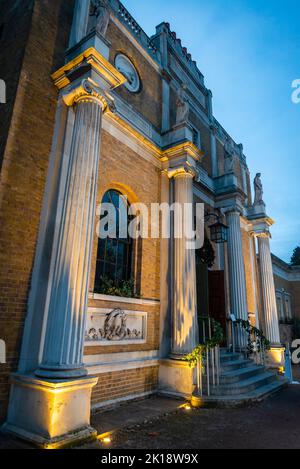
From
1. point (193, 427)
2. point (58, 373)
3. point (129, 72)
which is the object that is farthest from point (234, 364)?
point (129, 72)

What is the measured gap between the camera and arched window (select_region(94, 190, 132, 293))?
618cm

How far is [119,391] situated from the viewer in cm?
564

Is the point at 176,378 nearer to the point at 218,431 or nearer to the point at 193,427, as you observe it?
the point at 193,427

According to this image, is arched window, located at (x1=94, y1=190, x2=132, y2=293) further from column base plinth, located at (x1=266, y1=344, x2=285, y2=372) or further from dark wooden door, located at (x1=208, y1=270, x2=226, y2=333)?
column base plinth, located at (x1=266, y1=344, x2=285, y2=372)

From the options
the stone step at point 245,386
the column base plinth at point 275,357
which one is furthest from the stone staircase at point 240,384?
the column base plinth at point 275,357

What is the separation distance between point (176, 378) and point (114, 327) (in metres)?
1.99

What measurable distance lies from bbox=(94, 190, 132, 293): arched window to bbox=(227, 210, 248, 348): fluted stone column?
5091mm

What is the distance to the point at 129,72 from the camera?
322 inches

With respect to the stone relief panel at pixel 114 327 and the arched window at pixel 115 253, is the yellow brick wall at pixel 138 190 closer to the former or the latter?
the stone relief panel at pixel 114 327

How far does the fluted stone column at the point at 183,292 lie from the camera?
6.76 m

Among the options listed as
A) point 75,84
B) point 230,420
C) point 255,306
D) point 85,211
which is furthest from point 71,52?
point 255,306

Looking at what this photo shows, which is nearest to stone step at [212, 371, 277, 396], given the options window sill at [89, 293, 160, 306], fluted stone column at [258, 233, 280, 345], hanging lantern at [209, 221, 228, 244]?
window sill at [89, 293, 160, 306]

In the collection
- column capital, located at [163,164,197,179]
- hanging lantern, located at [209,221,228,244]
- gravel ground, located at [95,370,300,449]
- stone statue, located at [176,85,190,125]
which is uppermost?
stone statue, located at [176,85,190,125]

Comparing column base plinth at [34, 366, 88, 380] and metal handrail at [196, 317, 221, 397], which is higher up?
column base plinth at [34, 366, 88, 380]
